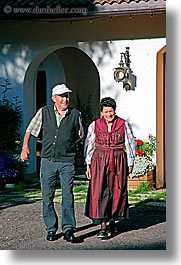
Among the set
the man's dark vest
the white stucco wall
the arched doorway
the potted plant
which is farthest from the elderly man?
the arched doorway

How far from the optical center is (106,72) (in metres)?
12.6

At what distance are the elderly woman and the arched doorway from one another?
17.7 ft

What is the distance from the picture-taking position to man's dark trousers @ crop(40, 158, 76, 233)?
7.90 meters

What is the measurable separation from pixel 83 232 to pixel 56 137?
1.38 metres

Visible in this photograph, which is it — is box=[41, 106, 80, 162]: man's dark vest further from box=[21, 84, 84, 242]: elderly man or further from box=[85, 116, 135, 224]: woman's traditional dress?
box=[85, 116, 135, 224]: woman's traditional dress

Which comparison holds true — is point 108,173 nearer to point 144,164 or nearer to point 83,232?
point 83,232

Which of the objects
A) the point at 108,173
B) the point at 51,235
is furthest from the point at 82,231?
the point at 108,173

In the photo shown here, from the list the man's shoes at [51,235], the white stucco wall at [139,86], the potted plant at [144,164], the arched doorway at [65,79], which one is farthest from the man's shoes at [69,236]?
the arched doorway at [65,79]

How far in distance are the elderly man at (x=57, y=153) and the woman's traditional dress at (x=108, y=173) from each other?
32cm

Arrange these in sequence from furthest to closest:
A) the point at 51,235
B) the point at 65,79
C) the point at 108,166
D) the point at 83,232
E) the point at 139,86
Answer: the point at 65,79 < the point at 139,86 < the point at 83,232 < the point at 108,166 < the point at 51,235

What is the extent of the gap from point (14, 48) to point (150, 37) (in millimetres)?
2709

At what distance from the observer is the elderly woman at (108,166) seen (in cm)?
812

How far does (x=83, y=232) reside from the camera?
855 cm

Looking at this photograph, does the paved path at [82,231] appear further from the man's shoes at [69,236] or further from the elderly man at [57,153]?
the elderly man at [57,153]
